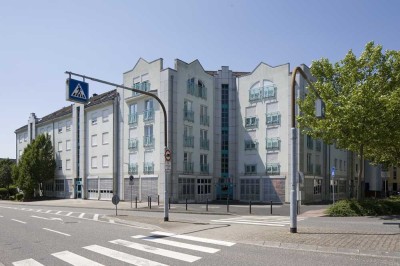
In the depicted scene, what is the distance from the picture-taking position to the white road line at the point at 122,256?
8.54 metres

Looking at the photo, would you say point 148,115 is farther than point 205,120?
No

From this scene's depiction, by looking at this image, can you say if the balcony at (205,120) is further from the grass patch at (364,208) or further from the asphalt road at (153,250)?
the asphalt road at (153,250)

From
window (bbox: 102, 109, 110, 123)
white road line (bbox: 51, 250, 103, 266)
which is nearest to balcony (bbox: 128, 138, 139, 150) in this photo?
window (bbox: 102, 109, 110, 123)

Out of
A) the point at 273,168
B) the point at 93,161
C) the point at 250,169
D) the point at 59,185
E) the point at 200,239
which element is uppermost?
the point at 93,161

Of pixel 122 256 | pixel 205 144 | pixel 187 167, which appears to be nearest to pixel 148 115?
pixel 187 167

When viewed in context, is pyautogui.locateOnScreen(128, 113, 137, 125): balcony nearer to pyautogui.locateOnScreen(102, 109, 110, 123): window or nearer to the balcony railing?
the balcony railing

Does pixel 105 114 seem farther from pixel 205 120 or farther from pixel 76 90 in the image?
pixel 76 90

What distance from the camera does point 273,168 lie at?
36.8 meters

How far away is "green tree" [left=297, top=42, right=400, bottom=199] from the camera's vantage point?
18484 millimetres

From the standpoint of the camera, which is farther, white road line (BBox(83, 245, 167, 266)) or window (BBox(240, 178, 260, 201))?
window (BBox(240, 178, 260, 201))

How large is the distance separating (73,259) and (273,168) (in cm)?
2967

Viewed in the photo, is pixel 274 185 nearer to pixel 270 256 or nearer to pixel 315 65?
pixel 315 65

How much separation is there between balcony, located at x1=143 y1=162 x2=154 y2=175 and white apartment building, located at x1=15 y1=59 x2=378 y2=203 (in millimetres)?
103

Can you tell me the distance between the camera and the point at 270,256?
905 centimetres
